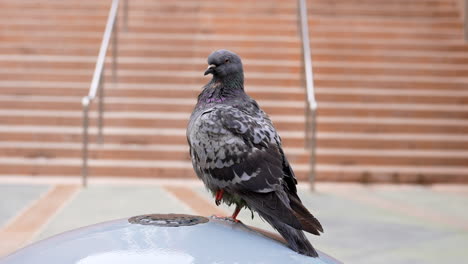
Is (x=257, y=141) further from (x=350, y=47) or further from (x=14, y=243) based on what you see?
(x=350, y=47)

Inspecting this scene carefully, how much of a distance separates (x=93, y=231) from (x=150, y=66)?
8352 mm

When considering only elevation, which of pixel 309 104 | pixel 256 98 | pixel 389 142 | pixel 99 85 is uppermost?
pixel 99 85

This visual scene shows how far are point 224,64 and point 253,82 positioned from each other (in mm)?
7448

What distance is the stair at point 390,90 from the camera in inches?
322

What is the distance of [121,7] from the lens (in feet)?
36.2

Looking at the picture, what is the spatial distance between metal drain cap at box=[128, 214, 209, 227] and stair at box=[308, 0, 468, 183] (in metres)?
6.27

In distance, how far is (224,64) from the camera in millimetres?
1963

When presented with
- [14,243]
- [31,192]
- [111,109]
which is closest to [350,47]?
[111,109]

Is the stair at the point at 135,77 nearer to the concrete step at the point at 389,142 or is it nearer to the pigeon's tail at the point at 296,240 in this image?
the concrete step at the point at 389,142

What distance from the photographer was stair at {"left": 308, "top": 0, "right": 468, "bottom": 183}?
817 cm

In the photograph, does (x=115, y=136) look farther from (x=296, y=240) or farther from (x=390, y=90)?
(x=296, y=240)

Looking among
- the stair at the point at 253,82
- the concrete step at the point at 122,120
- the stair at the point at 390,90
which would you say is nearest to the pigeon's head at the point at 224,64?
the stair at the point at 253,82

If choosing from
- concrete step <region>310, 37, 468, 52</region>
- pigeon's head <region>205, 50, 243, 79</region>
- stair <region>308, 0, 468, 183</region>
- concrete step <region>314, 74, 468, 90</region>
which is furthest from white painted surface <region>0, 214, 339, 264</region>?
concrete step <region>310, 37, 468, 52</region>

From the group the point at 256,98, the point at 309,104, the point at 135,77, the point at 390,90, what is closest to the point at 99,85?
the point at 135,77
